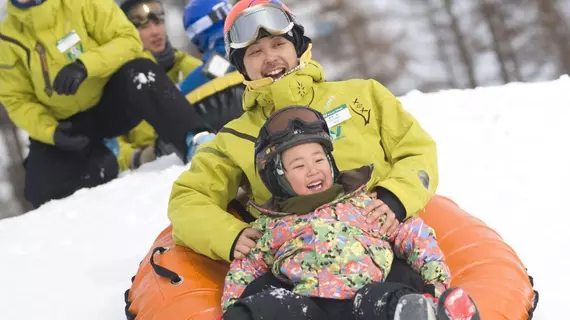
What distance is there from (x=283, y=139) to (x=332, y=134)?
1.45ft

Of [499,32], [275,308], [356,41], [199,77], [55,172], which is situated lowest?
[356,41]

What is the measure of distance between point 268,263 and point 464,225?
33.2 inches

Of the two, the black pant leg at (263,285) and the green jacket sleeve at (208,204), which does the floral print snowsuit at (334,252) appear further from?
the green jacket sleeve at (208,204)

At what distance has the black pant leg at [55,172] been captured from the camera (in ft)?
17.5

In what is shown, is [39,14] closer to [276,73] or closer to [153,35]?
[153,35]

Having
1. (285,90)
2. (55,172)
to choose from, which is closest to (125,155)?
(55,172)

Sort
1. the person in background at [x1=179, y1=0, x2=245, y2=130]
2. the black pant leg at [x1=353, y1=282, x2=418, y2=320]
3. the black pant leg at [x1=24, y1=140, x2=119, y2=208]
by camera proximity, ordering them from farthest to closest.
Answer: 1. the person in background at [x1=179, y1=0, x2=245, y2=130]
2. the black pant leg at [x1=24, y1=140, x2=119, y2=208]
3. the black pant leg at [x1=353, y1=282, x2=418, y2=320]

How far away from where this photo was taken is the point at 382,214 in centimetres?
244

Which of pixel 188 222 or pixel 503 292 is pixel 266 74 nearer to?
pixel 188 222

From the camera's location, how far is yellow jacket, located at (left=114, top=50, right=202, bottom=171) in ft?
21.7

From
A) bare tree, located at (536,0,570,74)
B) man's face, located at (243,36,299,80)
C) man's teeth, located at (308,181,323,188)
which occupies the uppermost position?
man's face, located at (243,36,299,80)

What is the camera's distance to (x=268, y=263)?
245cm

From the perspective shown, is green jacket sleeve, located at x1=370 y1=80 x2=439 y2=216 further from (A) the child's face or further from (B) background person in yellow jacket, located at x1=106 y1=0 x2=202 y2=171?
(B) background person in yellow jacket, located at x1=106 y1=0 x2=202 y2=171

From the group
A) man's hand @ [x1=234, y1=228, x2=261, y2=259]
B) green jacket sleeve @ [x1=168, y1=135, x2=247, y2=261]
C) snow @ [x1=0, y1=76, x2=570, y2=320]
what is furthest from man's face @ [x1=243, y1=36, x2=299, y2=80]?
snow @ [x1=0, y1=76, x2=570, y2=320]
